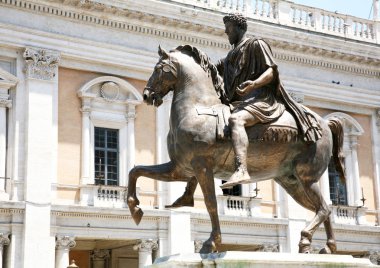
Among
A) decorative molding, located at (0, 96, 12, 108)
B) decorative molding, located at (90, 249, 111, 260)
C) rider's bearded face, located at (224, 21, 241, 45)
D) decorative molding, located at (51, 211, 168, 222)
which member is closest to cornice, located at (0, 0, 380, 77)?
decorative molding, located at (0, 96, 12, 108)

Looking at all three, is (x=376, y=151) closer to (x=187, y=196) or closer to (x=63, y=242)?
(x=63, y=242)

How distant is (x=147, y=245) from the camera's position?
1886 cm

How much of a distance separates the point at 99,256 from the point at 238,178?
1588 centimetres

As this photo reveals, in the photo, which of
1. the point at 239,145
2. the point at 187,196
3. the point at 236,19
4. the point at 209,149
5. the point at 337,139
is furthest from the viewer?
the point at 337,139

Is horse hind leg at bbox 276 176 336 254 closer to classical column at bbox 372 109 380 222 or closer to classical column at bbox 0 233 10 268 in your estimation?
classical column at bbox 0 233 10 268

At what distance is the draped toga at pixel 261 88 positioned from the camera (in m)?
6.66

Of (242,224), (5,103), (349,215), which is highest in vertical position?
(5,103)

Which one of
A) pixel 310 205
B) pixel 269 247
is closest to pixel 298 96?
pixel 269 247

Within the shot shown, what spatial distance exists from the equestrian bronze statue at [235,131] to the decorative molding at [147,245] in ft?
39.8

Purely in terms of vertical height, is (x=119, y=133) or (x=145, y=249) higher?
(x=119, y=133)

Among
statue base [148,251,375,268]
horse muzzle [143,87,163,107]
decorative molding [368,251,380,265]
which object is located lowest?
statue base [148,251,375,268]

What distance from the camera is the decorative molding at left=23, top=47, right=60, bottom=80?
1808 centimetres

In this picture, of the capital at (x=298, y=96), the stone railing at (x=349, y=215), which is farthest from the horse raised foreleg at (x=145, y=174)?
the stone railing at (x=349, y=215)

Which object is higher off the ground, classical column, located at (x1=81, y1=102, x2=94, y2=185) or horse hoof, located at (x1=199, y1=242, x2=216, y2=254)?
classical column, located at (x1=81, y1=102, x2=94, y2=185)
